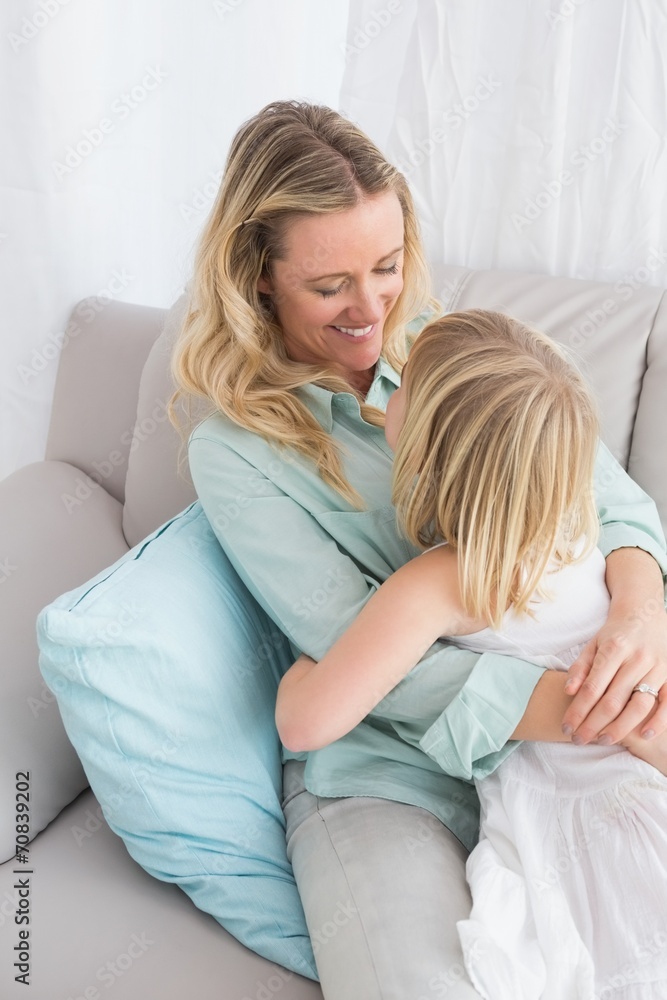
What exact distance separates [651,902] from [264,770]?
1.52ft

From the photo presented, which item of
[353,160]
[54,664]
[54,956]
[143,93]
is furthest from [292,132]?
[54,956]

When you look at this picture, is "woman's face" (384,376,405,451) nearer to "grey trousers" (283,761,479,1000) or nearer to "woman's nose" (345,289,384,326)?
"woman's nose" (345,289,384,326)

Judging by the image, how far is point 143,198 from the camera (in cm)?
192

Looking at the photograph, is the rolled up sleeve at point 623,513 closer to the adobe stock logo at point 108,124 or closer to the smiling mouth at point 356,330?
the smiling mouth at point 356,330

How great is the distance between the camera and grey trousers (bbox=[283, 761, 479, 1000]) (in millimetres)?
844

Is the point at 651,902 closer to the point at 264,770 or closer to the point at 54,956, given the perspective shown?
the point at 264,770

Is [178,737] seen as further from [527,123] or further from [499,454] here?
[527,123]

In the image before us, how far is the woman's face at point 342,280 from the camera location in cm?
112

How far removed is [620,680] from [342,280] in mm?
577

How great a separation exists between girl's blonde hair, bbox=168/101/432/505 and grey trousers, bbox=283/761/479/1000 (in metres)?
0.38

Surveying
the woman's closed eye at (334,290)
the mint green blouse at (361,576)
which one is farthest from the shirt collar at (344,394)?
the woman's closed eye at (334,290)

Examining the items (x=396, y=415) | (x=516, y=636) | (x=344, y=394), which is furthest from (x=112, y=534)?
(x=516, y=636)

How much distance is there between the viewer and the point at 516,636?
100 centimetres

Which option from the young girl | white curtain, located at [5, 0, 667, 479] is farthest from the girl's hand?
white curtain, located at [5, 0, 667, 479]
